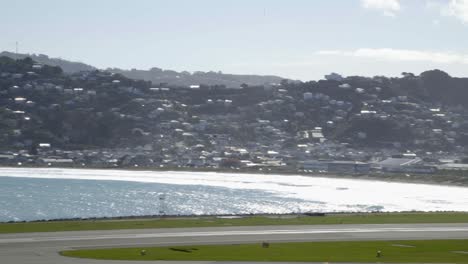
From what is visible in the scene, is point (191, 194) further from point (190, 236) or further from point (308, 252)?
point (308, 252)

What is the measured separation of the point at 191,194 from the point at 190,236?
47205 mm

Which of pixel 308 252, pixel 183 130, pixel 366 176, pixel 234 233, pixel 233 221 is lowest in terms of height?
pixel 366 176

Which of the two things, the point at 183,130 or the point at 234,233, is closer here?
the point at 234,233

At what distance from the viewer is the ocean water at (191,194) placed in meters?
86.1

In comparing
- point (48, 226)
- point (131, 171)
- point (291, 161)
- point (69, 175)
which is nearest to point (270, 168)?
point (291, 161)

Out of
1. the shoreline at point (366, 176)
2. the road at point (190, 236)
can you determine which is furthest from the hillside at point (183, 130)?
the road at point (190, 236)

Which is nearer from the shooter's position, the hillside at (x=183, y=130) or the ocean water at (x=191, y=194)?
the ocean water at (x=191, y=194)

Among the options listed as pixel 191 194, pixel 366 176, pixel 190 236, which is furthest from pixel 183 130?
pixel 190 236

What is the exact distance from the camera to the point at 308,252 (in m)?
49.8

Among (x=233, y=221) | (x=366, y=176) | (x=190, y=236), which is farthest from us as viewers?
(x=366, y=176)

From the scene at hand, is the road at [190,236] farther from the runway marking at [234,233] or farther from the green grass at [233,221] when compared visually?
the green grass at [233,221]

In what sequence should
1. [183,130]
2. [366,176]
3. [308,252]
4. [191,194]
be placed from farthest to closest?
[183,130], [366,176], [191,194], [308,252]

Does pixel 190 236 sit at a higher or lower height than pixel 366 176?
higher

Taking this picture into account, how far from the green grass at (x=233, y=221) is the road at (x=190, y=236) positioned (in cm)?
282
